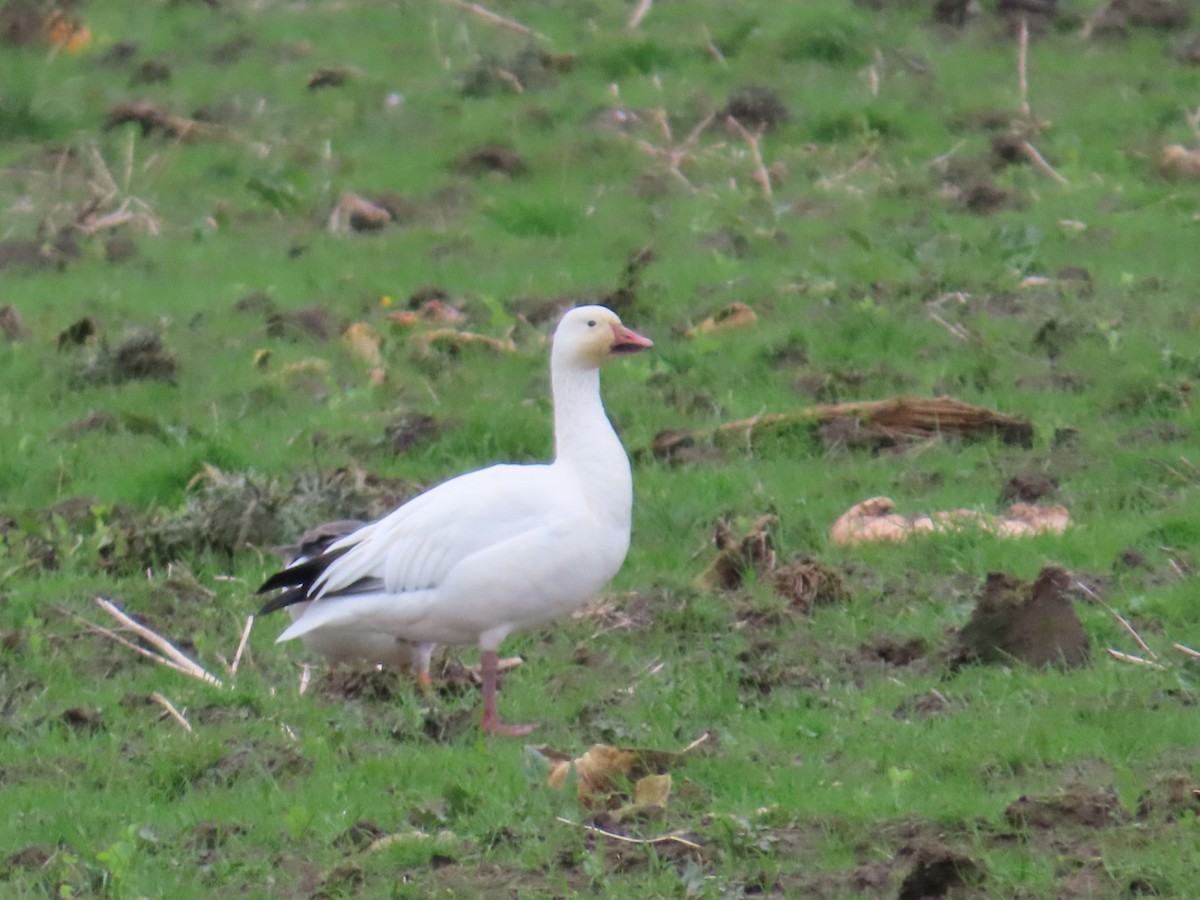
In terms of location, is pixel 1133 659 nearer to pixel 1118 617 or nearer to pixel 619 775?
pixel 1118 617

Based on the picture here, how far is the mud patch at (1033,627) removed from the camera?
6766 mm

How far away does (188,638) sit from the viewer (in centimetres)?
775

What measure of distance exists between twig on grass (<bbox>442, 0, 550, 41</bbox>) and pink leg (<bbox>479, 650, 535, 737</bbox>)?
38.0 ft

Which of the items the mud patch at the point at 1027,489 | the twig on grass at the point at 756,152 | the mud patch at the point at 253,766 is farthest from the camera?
the twig on grass at the point at 756,152

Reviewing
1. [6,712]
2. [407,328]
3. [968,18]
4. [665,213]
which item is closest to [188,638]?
[6,712]

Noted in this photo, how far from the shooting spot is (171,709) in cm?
677

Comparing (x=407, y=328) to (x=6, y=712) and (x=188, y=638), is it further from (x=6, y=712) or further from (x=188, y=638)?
(x=6, y=712)

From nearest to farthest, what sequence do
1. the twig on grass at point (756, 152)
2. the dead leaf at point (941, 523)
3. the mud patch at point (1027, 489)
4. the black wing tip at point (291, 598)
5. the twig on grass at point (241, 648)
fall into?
the black wing tip at point (291, 598), the twig on grass at point (241, 648), the dead leaf at point (941, 523), the mud patch at point (1027, 489), the twig on grass at point (756, 152)

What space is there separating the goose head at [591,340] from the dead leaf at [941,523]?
1527 mm

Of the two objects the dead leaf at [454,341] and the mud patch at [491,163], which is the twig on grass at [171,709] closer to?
the dead leaf at [454,341]

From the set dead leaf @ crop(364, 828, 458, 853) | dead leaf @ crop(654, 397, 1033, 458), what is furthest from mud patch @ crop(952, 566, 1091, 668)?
dead leaf @ crop(654, 397, 1033, 458)

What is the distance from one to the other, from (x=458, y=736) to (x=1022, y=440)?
12.1ft

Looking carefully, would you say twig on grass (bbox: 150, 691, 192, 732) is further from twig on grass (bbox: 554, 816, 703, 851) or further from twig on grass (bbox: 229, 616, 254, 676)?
twig on grass (bbox: 554, 816, 703, 851)

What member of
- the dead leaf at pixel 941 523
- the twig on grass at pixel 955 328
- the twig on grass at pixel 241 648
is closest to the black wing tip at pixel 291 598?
the twig on grass at pixel 241 648
